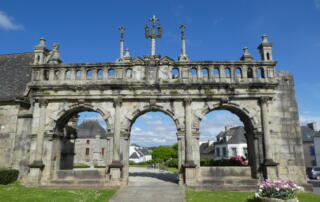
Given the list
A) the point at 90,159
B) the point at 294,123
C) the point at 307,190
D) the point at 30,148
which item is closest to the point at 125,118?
the point at 30,148

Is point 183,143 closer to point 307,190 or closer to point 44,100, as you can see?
point 307,190

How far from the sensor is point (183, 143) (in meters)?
11.6

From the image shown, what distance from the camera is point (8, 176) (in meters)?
11.5

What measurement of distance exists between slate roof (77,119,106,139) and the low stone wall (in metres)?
30.5

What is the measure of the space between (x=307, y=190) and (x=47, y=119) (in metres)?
13.3

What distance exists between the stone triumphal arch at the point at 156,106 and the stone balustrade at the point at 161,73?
0.05 m

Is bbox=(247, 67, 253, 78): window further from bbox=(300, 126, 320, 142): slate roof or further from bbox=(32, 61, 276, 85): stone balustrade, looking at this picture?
bbox=(300, 126, 320, 142): slate roof

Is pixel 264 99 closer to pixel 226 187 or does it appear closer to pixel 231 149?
pixel 226 187

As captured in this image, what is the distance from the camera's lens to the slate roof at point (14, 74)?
563 inches

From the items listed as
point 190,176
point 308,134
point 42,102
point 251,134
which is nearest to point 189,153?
point 190,176

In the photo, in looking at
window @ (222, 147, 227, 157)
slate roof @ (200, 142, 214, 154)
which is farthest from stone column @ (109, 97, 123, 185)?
slate roof @ (200, 142, 214, 154)

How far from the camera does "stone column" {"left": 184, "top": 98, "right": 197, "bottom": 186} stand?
36.0 ft

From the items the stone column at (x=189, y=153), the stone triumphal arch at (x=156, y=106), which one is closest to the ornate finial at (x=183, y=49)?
the stone triumphal arch at (x=156, y=106)

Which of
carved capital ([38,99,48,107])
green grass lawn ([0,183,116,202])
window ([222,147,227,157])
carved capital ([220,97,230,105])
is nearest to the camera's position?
green grass lawn ([0,183,116,202])
